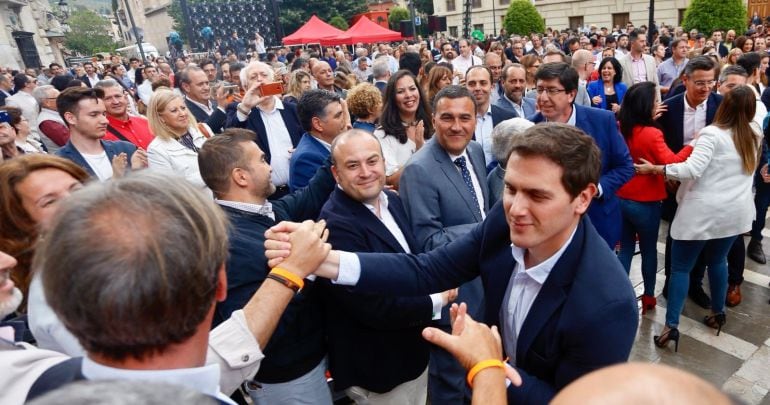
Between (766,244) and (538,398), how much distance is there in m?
5.01

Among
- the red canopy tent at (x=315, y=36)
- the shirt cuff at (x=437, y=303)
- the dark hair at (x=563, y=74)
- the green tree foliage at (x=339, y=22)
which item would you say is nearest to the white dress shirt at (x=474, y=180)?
the shirt cuff at (x=437, y=303)

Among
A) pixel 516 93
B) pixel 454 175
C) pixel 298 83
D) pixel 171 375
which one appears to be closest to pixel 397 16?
pixel 298 83

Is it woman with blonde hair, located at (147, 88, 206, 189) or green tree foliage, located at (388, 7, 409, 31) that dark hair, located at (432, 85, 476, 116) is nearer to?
woman with blonde hair, located at (147, 88, 206, 189)

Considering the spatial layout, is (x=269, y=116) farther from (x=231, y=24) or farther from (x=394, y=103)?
(x=231, y=24)

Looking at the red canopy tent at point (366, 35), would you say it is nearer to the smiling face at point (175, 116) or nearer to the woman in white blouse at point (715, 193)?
the smiling face at point (175, 116)

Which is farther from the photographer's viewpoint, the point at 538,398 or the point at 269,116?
the point at 269,116

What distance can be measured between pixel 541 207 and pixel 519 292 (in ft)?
1.16

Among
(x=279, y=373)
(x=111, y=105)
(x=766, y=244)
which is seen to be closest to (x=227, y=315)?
(x=279, y=373)

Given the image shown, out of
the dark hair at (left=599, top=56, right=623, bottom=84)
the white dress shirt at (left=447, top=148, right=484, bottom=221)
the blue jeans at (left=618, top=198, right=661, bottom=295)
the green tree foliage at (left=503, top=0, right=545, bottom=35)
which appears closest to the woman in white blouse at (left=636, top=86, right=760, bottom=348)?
the blue jeans at (left=618, top=198, right=661, bottom=295)

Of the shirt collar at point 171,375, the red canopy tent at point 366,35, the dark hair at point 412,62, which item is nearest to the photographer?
the shirt collar at point 171,375

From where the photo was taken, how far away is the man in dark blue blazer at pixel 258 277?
6.61 feet

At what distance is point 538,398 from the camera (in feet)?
5.04

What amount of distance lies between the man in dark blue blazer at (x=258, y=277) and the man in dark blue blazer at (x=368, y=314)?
110 mm

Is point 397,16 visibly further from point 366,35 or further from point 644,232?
point 644,232
